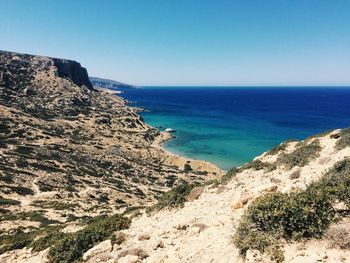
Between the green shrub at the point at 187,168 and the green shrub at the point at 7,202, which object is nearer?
the green shrub at the point at 7,202

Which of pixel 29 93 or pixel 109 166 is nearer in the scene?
pixel 109 166

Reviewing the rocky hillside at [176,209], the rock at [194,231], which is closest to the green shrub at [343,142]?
the rocky hillside at [176,209]

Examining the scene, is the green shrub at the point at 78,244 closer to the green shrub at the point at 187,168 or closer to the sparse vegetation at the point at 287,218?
the sparse vegetation at the point at 287,218

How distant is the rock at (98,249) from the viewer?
41.1ft

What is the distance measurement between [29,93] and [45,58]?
49.2 m

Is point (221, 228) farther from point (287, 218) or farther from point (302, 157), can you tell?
point (302, 157)

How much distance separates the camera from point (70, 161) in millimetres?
52781

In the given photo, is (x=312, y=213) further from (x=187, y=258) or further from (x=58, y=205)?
(x=58, y=205)

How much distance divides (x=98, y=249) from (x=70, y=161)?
42.6 metres

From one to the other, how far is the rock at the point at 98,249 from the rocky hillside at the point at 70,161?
11.4 metres

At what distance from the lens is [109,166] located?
58.1m

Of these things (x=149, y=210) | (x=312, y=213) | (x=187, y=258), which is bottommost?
(x=149, y=210)

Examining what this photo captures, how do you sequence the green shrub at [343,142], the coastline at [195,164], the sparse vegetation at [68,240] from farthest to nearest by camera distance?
1. the coastline at [195,164]
2. the green shrub at [343,142]
3. the sparse vegetation at [68,240]

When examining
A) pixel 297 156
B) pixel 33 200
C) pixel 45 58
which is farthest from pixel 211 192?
pixel 45 58
